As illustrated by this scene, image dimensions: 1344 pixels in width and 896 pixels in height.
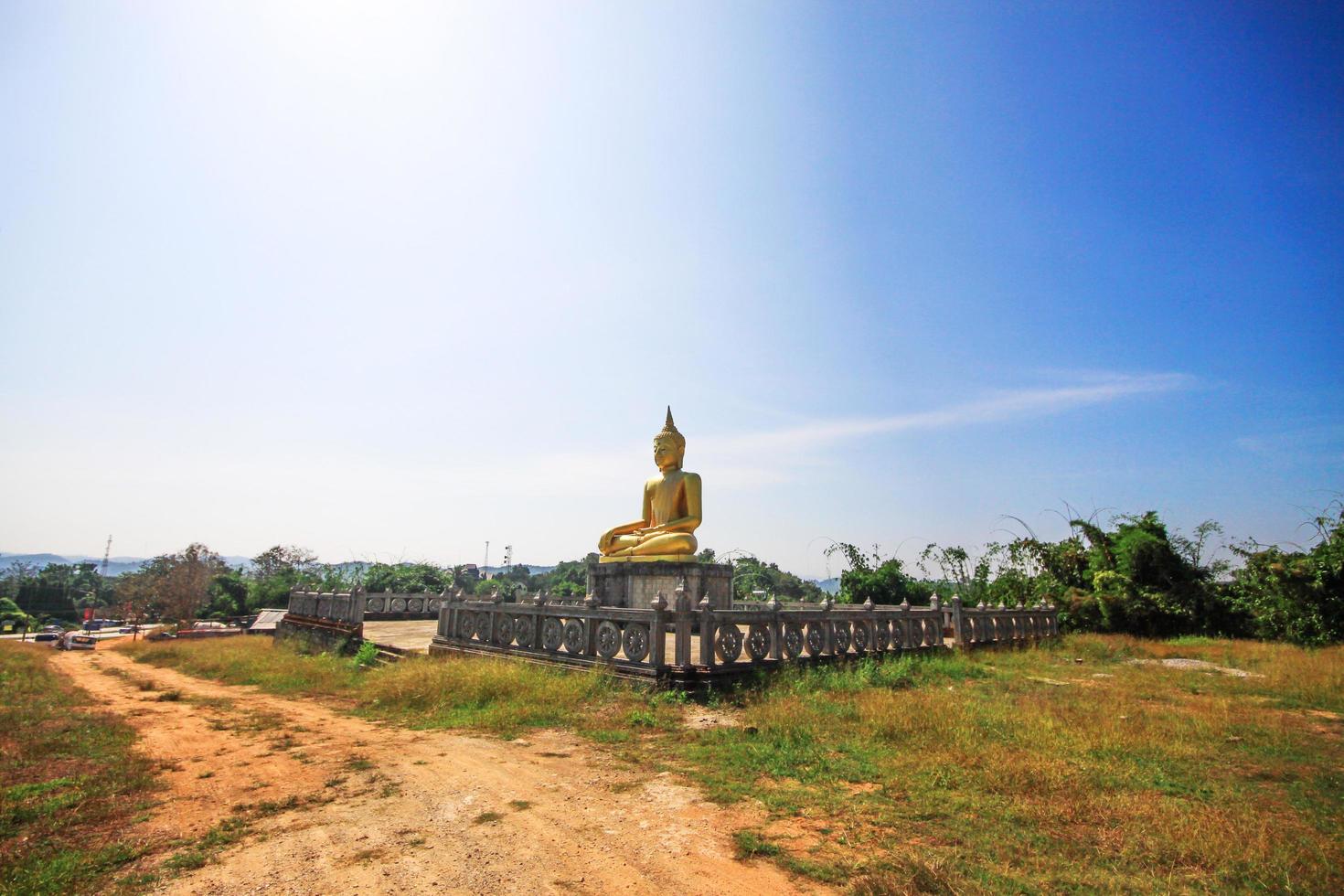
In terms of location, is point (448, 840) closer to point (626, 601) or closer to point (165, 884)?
point (165, 884)

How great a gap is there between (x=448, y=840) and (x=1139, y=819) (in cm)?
533

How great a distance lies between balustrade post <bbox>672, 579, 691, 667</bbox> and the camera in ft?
33.7

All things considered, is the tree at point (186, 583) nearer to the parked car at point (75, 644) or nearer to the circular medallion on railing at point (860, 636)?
the parked car at point (75, 644)

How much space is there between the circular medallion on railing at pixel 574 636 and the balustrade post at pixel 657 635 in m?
1.74

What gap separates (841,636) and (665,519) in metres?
7.38

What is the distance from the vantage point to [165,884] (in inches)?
174

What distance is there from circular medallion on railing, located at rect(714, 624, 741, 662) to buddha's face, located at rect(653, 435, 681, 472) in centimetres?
945

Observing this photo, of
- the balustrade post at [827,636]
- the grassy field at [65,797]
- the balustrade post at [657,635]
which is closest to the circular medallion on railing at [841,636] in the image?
the balustrade post at [827,636]

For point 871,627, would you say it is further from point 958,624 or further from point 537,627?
point 537,627

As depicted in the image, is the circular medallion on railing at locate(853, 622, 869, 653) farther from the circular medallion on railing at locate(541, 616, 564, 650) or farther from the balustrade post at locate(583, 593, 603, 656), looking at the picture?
the circular medallion on railing at locate(541, 616, 564, 650)

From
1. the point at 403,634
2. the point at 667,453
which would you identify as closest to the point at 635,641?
the point at 667,453

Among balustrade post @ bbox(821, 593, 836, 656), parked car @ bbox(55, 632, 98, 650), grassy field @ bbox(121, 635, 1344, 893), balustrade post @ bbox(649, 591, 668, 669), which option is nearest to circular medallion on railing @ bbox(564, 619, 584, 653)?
grassy field @ bbox(121, 635, 1344, 893)

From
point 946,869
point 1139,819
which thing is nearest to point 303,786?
point 946,869

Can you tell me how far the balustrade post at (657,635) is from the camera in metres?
10.7
